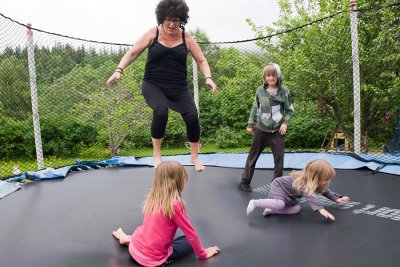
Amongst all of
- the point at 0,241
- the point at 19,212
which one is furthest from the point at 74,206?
the point at 0,241

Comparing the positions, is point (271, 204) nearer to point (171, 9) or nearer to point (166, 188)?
point (166, 188)

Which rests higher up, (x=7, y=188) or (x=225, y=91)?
(x=225, y=91)

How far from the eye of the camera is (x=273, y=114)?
2496 millimetres

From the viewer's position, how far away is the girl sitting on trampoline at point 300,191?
1.88m

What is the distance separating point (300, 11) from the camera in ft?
18.3

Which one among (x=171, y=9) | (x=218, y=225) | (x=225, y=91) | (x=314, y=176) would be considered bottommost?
(x=218, y=225)

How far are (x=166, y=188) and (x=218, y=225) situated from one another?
0.55m

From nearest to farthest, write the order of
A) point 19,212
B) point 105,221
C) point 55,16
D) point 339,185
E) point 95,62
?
point 105,221 < point 19,212 < point 339,185 < point 95,62 < point 55,16

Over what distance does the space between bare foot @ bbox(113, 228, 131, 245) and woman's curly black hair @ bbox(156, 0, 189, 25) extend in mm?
1186

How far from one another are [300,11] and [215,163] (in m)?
3.08

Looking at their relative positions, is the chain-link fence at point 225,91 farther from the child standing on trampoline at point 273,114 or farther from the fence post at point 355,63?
the child standing on trampoline at point 273,114

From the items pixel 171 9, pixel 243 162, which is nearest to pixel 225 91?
pixel 243 162

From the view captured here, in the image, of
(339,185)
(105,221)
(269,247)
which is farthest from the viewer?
(339,185)

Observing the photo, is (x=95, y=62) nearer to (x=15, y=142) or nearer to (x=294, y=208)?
(x=15, y=142)
